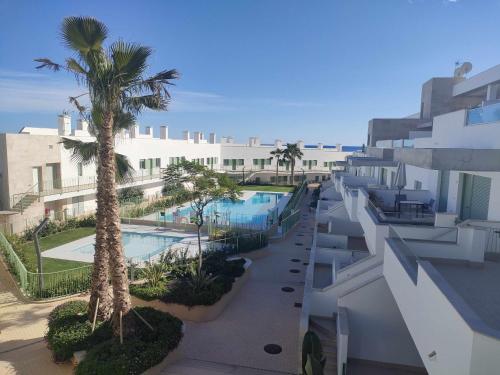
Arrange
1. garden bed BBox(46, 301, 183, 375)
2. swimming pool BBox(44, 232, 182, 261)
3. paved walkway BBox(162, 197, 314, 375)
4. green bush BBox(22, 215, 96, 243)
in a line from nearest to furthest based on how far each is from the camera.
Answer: garden bed BBox(46, 301, 183, 375) < paved walkway BBox(162, 197, 314, 375) < swimming pool BBox(44, 232, 182, 261) < green bush BBox(22, 215, 96, 243)

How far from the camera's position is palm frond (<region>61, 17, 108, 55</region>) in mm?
7848

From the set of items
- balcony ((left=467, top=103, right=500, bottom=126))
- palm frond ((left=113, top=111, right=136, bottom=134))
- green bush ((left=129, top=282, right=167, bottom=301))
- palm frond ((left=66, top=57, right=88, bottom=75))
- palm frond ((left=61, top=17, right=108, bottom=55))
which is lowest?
green bush ((left=129, top=282, right=167, bottom=301))

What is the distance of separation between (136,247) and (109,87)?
14.6 metres

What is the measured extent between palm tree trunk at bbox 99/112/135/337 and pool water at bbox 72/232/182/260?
34.2 feet

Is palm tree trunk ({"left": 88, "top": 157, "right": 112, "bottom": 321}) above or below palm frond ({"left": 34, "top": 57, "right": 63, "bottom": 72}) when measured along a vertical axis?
below

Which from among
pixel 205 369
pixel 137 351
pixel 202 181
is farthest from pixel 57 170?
pixel 205 369

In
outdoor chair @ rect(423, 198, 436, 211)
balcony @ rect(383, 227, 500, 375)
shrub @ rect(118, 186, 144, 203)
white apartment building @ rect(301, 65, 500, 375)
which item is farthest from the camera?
shrub @ rect(118, 186, 144, 203)

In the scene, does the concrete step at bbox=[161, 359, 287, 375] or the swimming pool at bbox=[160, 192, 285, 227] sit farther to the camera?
the swimming pool at bbox=[160, 192, 285, 227]

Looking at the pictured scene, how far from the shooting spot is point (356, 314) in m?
9.57

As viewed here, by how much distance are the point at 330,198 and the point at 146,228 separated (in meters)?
14.6

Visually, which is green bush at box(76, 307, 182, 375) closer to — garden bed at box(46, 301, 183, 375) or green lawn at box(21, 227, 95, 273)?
garden bed at box(46, 301, 183, 375)

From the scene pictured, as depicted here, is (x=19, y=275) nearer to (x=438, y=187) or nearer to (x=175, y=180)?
(x=175, y=180)

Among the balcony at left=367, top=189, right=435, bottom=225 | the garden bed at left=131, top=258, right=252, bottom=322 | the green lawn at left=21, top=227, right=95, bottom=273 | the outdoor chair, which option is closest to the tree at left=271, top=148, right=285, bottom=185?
the green lawn at left=21, top=227, right=95, bottom=273

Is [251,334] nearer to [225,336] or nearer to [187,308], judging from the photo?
[225,336]
